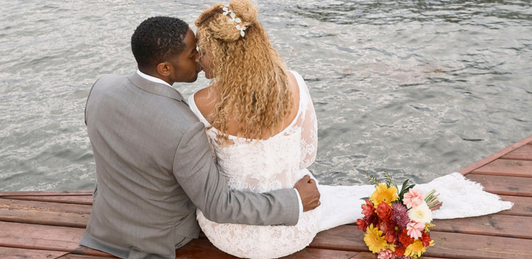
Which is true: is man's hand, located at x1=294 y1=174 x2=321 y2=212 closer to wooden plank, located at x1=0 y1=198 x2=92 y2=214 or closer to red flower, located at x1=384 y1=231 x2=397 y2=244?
red flower, located at x1=384 y1=231 x2=397 y2=244

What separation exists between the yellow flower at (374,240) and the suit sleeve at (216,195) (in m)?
0.48

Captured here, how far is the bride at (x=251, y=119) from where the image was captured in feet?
6.79

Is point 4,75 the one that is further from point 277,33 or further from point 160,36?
point 160,36

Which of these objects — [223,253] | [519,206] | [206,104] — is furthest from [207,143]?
[519,206]

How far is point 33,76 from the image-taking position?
6758 millimetres

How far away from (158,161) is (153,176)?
124 millimetres

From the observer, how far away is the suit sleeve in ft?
6.79

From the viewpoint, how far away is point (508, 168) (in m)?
3.48

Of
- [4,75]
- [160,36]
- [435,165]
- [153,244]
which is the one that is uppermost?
[160,36]

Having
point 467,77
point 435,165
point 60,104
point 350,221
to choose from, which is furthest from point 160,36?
point 467,77

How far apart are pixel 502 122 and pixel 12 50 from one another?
685 cm

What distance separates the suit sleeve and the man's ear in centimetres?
27

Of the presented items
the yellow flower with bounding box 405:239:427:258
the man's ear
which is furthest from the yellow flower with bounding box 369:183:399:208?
the man's ear

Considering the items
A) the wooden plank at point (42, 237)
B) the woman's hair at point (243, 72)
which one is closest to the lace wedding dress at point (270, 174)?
the woman's hair at point (243, 72)
